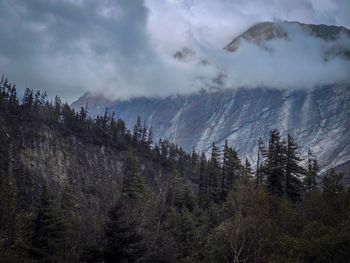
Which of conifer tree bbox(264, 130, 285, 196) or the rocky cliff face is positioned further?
the rocky cliff face

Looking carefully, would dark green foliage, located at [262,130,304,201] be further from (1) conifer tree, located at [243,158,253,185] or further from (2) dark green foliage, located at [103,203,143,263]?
(2) dark green foliage, located at [103,203,143,263]

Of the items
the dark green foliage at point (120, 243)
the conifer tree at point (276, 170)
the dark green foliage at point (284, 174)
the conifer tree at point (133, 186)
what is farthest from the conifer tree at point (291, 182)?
the dark green foliage at point (120, 243)

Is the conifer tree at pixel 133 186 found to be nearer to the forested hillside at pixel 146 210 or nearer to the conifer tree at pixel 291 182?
the forested hillside at pixel 146 210

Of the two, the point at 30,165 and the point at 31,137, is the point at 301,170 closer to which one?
the point at 30,165

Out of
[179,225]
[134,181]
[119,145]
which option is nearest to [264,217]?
[179,225]

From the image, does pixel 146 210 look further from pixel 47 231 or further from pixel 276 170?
pixel 47 231

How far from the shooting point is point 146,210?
66875 mm

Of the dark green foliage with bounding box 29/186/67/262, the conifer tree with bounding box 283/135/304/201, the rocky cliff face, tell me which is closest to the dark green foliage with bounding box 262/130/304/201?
the conifer tree with bounding box 283/135/304/201

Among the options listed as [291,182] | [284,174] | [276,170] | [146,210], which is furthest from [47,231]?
[291,182]

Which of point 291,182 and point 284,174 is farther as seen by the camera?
point 284,174

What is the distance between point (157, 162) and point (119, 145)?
1409 cm

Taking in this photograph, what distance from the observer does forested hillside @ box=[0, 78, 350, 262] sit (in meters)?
34.2

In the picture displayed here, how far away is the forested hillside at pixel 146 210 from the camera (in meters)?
34.2

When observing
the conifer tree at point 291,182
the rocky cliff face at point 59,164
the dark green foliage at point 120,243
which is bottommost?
the dark green foliage at point 120,243
